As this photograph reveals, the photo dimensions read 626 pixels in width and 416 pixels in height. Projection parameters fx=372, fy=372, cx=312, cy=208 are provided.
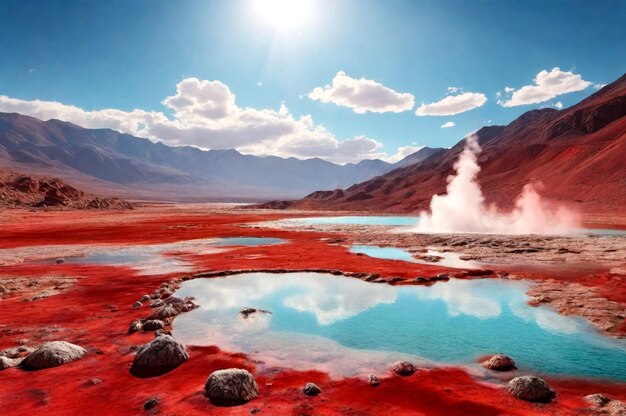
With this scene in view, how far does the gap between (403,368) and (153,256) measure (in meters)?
28.8

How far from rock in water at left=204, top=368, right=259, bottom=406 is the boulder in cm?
392

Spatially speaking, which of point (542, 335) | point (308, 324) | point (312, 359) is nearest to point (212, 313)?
point (308, 324)

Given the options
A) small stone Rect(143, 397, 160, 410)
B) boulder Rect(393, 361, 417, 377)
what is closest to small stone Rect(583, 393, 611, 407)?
boulder Rect(393, 361, 417, 377)

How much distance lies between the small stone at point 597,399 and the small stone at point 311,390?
6.30m

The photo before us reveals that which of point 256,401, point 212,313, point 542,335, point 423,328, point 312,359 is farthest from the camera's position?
point 212,313

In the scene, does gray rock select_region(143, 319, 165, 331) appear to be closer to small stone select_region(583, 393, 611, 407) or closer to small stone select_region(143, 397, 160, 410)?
small stone select_region(143, 397, 160, 410)

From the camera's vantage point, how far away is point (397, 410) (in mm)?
8516

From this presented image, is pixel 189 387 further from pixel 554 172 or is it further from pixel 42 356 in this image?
pixel 554 172

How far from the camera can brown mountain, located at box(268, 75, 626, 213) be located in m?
85.9

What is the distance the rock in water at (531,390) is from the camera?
8.81 metres

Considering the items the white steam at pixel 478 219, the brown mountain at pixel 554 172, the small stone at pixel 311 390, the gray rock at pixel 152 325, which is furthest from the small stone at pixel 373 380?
the brown mountain at pixel 554 172

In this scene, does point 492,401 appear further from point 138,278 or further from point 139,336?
point 138,278

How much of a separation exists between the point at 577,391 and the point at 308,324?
29.0 ft

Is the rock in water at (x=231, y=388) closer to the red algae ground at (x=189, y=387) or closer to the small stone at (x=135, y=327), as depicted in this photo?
the red algae ground at (x=189, y=387)
